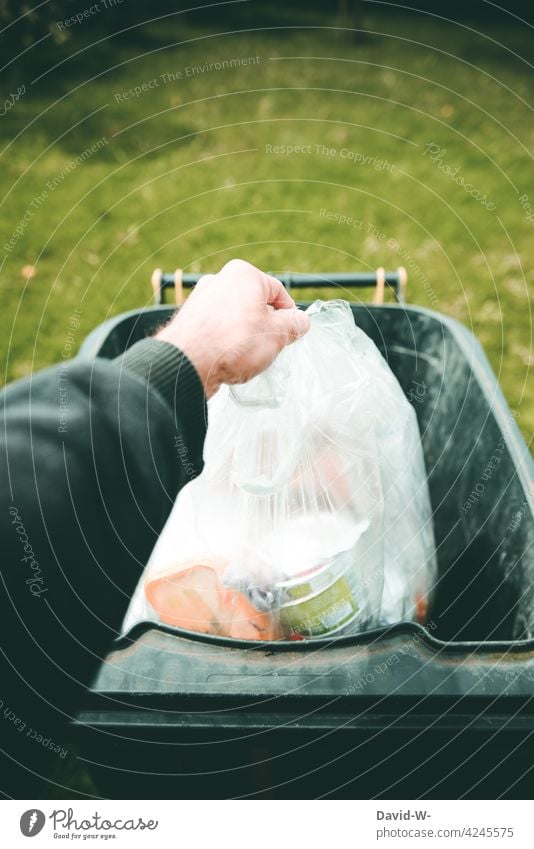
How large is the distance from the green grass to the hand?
123cm

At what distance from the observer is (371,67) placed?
4.36 meters

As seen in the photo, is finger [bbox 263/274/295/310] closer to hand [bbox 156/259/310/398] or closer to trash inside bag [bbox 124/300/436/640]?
hand [bbox 156/259/310/398]

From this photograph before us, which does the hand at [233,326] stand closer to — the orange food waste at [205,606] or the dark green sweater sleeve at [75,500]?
the dark green sweater sleeve at [75,500]

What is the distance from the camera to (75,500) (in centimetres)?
53

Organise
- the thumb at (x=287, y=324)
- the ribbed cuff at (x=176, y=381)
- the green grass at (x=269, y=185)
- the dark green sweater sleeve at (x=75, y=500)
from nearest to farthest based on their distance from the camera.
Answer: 1. the dark green sweater sleeve at (x=75, y=500)
2. the ribbed cuff at (x=176, y=381)
3. the thumb at (x=287, y=324)
4. the green grass at (x=269, y=185)

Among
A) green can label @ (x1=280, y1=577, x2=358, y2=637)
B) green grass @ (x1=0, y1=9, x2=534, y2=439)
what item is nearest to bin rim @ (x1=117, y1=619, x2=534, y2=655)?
green can label @ (x1=280, y1=577, x2=358, y2=637)

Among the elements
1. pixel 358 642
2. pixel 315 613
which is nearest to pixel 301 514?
pixel 315 613

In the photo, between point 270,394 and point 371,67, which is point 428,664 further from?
point 371,67

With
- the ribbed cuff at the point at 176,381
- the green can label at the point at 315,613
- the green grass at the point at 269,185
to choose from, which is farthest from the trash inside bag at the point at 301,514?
the green grass at the point at 269,185

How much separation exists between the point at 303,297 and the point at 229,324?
4.62 feet

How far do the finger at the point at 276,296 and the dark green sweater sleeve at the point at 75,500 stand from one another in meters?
0.21

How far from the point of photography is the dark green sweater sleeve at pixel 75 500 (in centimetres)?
51

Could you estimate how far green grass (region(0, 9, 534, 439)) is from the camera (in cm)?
232

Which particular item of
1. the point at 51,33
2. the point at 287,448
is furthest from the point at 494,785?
the point at 51,33
